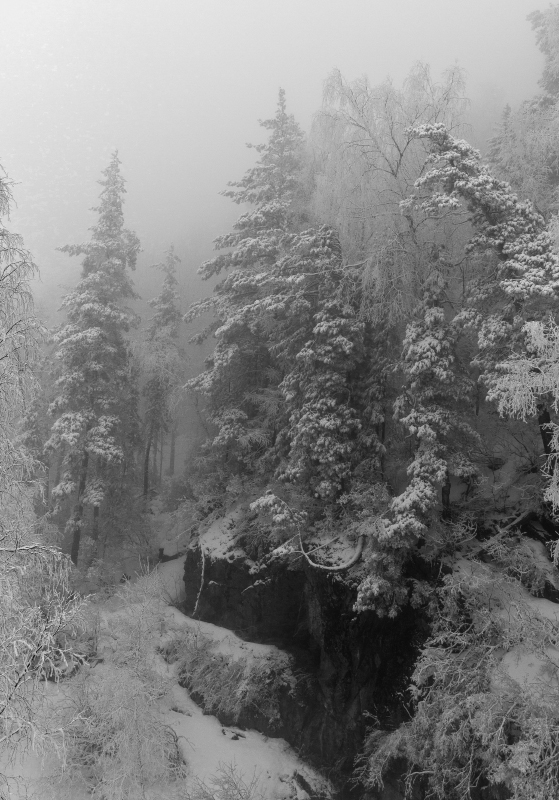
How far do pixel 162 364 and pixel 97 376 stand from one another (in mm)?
4576

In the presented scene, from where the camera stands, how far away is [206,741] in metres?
14.6

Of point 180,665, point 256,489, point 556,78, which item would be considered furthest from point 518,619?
point 556,78

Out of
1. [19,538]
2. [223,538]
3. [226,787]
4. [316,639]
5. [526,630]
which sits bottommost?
[226,787]

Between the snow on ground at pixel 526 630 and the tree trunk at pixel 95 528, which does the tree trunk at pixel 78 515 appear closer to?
the tree trunk at pixel 95 528

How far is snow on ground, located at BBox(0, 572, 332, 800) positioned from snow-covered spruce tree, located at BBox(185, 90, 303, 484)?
6.11m

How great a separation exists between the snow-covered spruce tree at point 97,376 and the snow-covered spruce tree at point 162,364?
2254 millimetres

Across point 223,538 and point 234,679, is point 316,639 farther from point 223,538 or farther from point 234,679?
point 223,538

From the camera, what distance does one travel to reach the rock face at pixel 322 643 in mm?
13078

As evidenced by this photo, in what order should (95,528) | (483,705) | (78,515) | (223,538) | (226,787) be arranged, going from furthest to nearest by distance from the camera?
(95,528), (78,515), (223,538), (226,787), (483,705)

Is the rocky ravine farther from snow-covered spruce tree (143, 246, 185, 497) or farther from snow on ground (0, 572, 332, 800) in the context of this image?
snow-covered spruce tree (143, 246, 185, 497)

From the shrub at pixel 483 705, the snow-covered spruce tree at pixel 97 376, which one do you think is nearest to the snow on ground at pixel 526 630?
the shrub at pixel 483 705

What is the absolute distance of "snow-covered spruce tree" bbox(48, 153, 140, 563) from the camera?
19.2 m

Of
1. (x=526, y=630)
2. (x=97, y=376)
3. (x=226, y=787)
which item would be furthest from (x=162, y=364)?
(x=526, y=630)

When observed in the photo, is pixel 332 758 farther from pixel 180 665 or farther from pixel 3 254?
pixel 3 254
